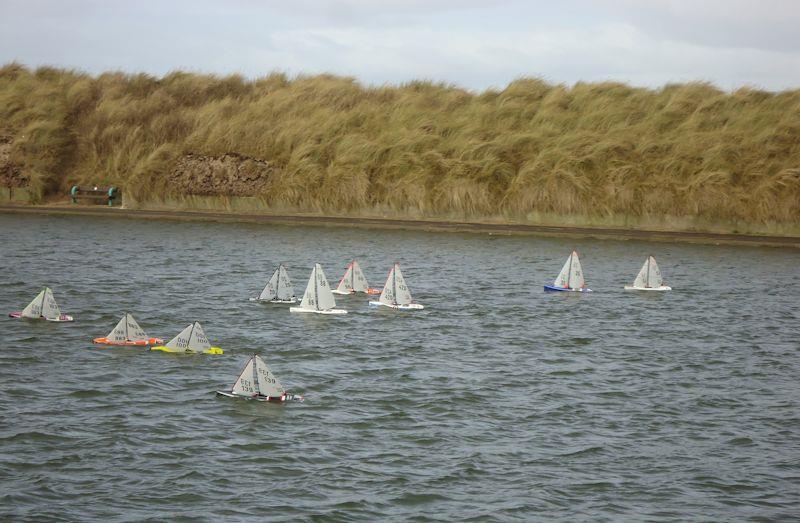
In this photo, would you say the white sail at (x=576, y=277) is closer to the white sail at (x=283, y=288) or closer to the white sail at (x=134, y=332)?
the white sail at (x=283, y=288)

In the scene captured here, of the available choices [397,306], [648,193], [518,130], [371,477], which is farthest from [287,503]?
[518,130]

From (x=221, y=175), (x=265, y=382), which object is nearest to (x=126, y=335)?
(x=265, y=382)

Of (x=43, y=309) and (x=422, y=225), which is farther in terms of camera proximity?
(x=422, y=225)

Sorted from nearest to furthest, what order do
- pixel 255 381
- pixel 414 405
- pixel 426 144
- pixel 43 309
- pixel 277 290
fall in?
pixel 255 381
pixel 414 405
pixel 43 309
pixel 277 290
pixel 426 144

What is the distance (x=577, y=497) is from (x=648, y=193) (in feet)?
126

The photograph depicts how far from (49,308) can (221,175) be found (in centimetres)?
3348

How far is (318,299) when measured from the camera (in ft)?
89.4

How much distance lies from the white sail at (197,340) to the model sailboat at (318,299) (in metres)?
5.23

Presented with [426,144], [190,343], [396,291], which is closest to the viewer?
[190,343]

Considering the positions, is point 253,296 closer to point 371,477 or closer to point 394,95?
point 371,477

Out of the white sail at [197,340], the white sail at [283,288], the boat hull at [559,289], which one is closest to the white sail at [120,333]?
the white sail at [197,340]

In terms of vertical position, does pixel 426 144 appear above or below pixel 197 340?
above

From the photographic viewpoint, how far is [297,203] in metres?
55.1

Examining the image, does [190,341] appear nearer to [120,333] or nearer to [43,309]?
[120,333]
